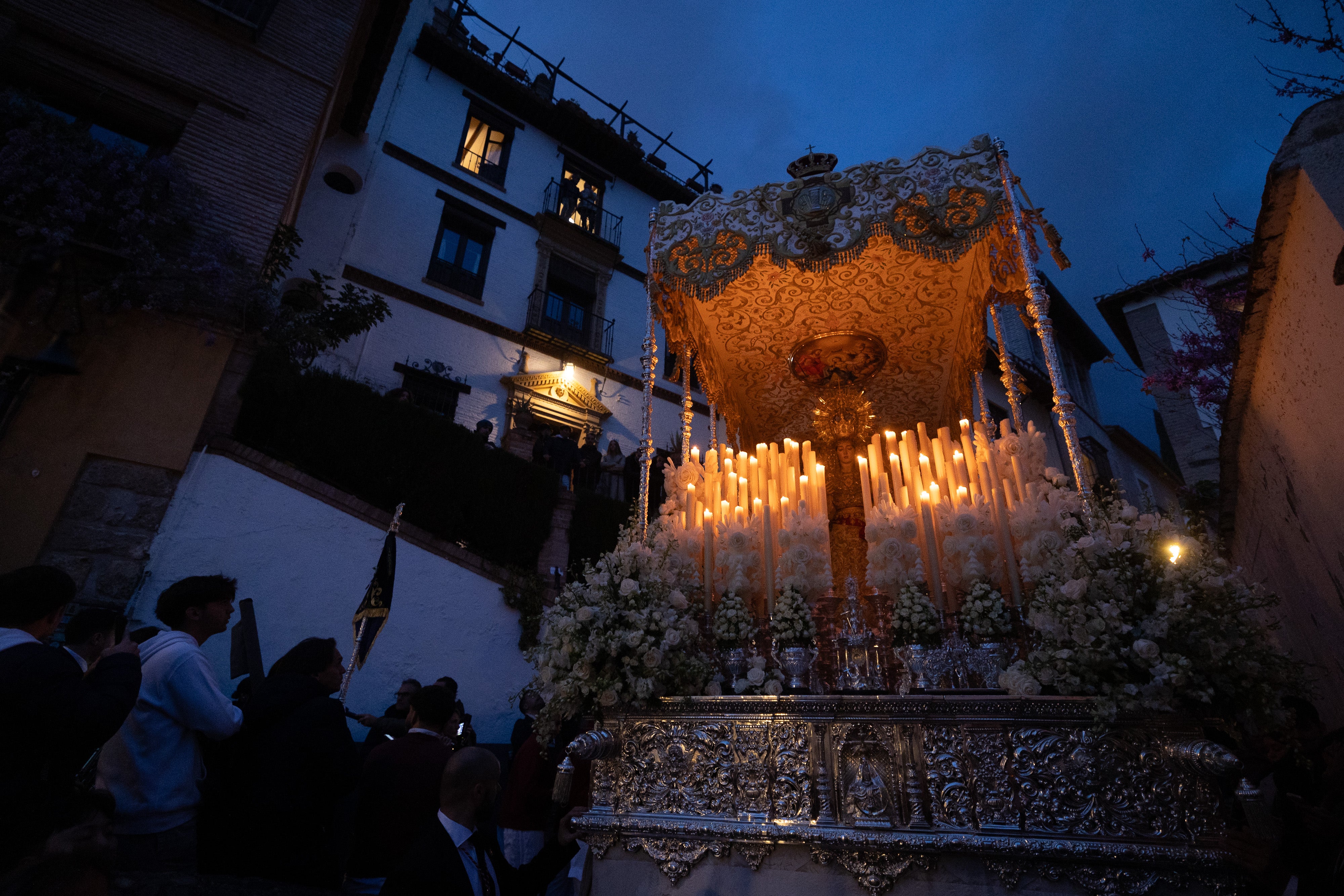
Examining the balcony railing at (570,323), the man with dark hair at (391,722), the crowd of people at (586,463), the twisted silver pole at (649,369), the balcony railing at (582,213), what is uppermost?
the balcony railing at (582,213)

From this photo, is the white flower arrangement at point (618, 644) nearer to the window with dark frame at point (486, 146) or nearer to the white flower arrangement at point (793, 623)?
the white flower arrangement at point (793, 623)

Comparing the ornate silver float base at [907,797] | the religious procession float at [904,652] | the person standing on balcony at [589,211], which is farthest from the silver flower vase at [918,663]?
the person standing on balcony at [589,211]

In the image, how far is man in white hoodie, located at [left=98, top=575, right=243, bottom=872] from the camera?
8.41 feet

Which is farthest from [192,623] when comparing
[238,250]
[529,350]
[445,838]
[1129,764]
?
[529,350]

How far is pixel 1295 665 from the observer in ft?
7.89

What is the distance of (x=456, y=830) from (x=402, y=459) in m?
7.58

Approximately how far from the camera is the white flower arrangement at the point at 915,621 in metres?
2.85

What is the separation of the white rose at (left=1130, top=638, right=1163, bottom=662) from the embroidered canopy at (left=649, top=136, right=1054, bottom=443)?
2.77m

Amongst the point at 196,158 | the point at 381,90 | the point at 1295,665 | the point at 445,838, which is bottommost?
the point at 445,838

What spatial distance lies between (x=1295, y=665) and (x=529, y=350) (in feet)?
45.4

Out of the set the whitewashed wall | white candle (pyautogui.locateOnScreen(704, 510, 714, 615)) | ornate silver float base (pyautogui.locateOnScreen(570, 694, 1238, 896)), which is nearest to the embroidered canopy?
white candle (pyautogui.locateOnScreen(704, 510, 714, 615))

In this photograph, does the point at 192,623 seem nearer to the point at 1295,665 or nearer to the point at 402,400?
the point at 1295,665

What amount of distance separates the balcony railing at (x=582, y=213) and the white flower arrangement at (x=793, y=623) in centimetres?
1480

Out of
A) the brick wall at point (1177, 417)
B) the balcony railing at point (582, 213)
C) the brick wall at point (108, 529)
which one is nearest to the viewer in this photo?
the brick wall at point (108, 529)
